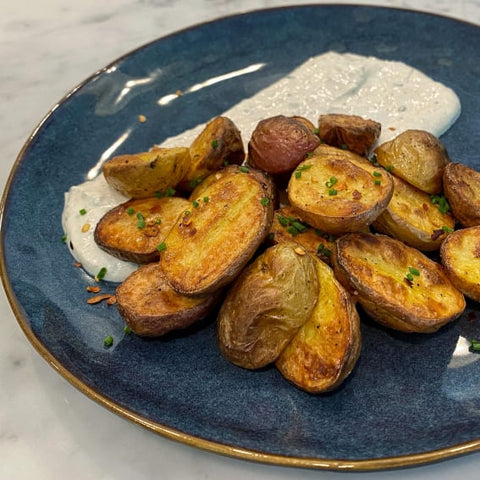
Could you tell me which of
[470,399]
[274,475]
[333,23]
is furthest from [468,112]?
[274,475]

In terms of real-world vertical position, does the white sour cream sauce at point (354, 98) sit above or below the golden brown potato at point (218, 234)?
below

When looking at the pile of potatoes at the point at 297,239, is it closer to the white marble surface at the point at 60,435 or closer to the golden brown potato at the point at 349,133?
the golden brown potato at the point at 349,133

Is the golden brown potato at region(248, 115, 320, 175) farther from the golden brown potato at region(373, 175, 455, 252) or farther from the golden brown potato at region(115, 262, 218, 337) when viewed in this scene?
the golden brown potato at region(115, 262, 218, 337)

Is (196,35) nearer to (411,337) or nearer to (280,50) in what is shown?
(280,50)

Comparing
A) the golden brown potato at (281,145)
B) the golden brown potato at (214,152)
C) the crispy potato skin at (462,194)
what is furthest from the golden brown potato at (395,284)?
the golden brown potato at (214,152)

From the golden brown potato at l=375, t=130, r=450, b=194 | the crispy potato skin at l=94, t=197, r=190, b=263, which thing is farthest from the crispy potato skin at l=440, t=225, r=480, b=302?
the crispy potato skin at l=94, t=197, r=190, b=263

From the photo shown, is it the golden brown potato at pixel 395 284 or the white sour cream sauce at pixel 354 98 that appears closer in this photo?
the golden brown potato at pixel 395 284

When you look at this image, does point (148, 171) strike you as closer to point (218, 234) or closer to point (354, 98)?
point (218, 234)
